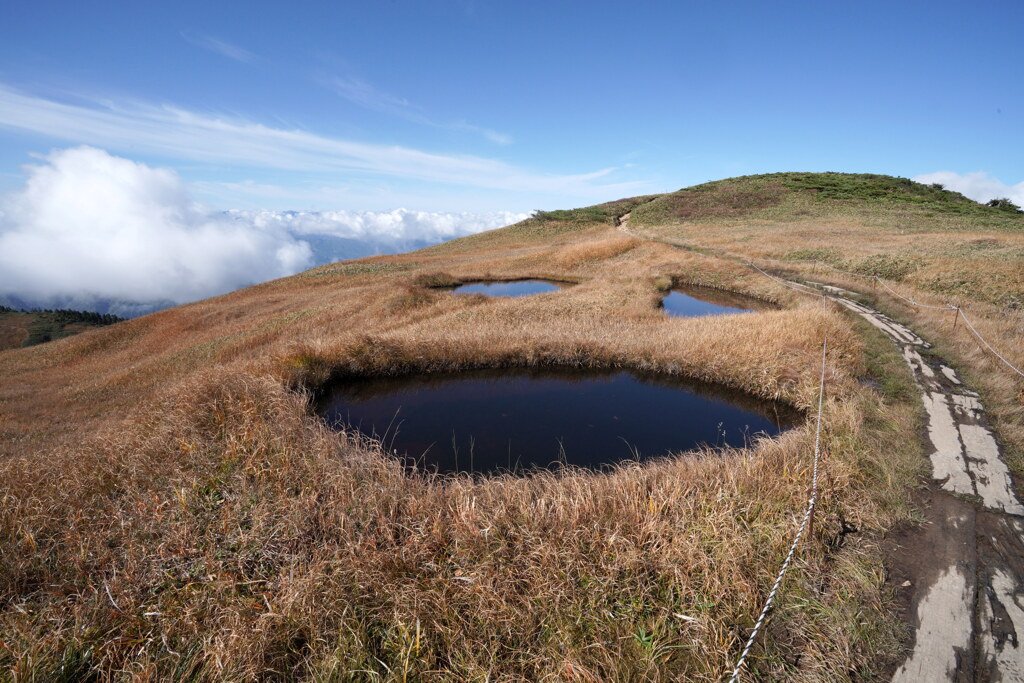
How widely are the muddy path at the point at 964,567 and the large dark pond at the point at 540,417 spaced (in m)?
3.33

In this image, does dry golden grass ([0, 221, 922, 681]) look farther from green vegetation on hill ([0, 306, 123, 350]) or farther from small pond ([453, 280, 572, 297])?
green vegetation on hill ([0, 306, 123, 350])

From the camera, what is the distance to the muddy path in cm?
401

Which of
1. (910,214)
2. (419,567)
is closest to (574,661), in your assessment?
(419,567)

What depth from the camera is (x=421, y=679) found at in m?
3.91

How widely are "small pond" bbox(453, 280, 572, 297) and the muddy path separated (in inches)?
931

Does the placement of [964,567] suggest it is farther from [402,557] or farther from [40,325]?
[40,325]

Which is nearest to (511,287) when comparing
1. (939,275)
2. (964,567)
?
(939,275)

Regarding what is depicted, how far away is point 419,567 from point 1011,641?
19.4 feet

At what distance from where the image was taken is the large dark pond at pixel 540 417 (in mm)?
9531

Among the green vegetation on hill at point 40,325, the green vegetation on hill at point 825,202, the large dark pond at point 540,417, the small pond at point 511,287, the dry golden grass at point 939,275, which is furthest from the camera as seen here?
the green vegetation on hill at point 40,325

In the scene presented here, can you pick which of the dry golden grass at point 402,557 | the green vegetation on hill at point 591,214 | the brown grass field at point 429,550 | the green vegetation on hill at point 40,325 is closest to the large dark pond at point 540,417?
the brown grass field at point 429,550

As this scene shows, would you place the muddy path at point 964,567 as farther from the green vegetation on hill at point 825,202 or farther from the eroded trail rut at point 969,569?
the green vegetation on hill at point 825,202

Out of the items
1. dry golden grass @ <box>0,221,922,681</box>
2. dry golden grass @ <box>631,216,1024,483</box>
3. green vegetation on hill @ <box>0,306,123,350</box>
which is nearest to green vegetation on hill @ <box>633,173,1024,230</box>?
dry golden grass @ <box>631,216,1024,483</box>

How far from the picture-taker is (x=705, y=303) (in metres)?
25.2
